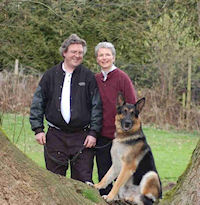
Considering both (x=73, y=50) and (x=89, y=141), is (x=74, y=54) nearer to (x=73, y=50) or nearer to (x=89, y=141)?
(x=73, y=50)

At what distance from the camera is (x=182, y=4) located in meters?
7.18

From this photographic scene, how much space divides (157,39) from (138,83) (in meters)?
1.95

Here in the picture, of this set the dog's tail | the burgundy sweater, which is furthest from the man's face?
the dog's tail

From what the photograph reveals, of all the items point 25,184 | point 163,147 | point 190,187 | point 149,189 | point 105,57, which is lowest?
point 163,147

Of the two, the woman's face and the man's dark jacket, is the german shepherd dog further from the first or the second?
the woman's face

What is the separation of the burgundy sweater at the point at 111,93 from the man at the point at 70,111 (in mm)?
134

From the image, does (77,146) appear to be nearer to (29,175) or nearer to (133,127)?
(133,127)

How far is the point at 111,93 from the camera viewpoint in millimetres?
5363

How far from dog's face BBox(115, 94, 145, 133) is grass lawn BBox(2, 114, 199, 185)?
352 cm

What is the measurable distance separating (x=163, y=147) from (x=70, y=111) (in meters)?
8.71

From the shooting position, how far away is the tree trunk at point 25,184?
11.5ft

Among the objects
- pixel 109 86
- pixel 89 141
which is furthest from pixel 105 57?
pixel 89 141

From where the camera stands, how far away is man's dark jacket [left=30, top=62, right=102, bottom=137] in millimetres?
5223

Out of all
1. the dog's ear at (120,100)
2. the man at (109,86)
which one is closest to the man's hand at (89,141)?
the man at (109,86)
